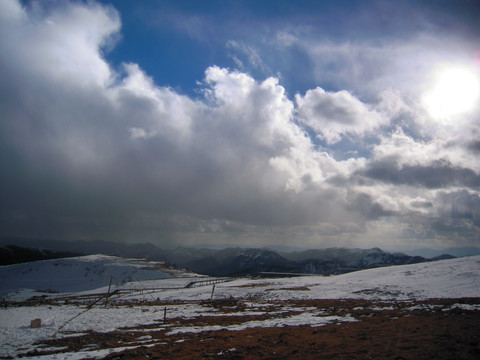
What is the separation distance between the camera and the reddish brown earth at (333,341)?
10898mm

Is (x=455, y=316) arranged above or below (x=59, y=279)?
above

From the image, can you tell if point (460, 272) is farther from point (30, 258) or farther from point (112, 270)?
point (30, 258)

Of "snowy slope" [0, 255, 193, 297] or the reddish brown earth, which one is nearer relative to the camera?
the reddish brown earth

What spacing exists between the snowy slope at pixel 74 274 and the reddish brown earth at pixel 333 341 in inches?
2867

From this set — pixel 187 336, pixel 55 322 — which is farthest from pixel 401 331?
pixel 55 322

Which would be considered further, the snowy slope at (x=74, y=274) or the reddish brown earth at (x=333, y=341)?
the snowy slope at (x=74, y=274)

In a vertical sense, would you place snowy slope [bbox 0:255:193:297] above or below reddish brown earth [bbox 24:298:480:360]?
below

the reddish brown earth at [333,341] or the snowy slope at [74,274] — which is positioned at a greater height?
the reddish brown earth at [333,341]

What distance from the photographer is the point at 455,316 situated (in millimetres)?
16719

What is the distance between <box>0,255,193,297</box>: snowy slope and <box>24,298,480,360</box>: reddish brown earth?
239 feet

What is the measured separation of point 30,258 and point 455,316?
24798 centimetres

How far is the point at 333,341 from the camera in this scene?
43.4 feet

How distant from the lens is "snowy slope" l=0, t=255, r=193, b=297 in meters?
80.4

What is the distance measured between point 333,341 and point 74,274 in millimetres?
104003
